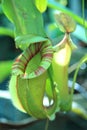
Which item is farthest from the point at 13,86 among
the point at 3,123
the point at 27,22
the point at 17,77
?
the point at 3,123

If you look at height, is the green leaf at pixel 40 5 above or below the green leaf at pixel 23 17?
above

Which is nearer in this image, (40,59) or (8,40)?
(40,59)

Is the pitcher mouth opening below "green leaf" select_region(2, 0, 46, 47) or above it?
below

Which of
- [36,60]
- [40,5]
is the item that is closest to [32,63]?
[36,60]

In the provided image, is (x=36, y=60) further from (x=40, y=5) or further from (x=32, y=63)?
(x=40, y=5)

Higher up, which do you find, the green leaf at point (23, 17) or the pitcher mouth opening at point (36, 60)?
the green leaf at point (23, 17)

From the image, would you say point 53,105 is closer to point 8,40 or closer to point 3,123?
point 3,123

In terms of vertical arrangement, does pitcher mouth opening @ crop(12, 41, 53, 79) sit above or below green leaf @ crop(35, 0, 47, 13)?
below

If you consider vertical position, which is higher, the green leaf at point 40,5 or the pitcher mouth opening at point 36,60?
the green leaf at point 40,5
